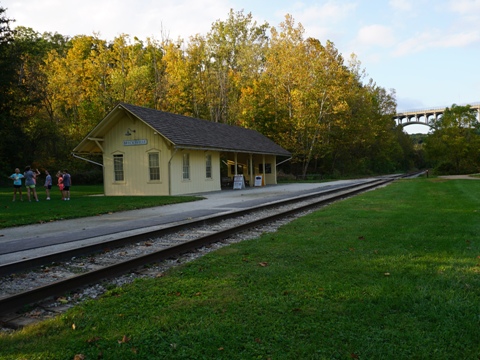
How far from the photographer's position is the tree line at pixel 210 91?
37.2 m

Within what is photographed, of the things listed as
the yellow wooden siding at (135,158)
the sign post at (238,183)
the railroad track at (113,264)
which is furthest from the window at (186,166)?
the railroad track at (113,264)

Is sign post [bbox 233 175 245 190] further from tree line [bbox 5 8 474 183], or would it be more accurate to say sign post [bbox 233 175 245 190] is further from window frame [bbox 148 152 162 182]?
tree line [bbox 5 8 474 183]

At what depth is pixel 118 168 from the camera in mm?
24016

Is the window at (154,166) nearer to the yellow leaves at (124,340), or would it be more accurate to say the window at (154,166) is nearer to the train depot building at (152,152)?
the train depot building at (152,152)

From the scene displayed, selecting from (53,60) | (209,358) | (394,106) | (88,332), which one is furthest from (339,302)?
(394,106)

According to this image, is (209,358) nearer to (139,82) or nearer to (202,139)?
(202,139)

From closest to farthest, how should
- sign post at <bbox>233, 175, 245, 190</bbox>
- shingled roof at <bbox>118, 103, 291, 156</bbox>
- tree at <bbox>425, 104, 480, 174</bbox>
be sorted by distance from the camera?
shingled roof at <bbox>118, 103, 291, 156</bbox>
sign post at <bbox>233, 175, 245, 190</bbox>
tree at <bbox>425, 104, 480, 174</bbox>

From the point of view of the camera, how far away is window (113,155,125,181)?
23.9 metres

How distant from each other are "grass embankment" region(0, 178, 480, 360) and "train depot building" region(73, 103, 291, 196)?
53.0 feet

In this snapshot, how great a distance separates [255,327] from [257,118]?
4093cm

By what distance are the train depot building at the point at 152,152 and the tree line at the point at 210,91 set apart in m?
13.0

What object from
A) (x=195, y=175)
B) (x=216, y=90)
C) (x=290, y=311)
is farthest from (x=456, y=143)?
(x=290, y=311)

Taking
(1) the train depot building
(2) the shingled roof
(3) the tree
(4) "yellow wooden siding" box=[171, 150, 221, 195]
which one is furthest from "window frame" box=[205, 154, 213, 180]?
(3) the tree

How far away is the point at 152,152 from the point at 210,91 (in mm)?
26646
